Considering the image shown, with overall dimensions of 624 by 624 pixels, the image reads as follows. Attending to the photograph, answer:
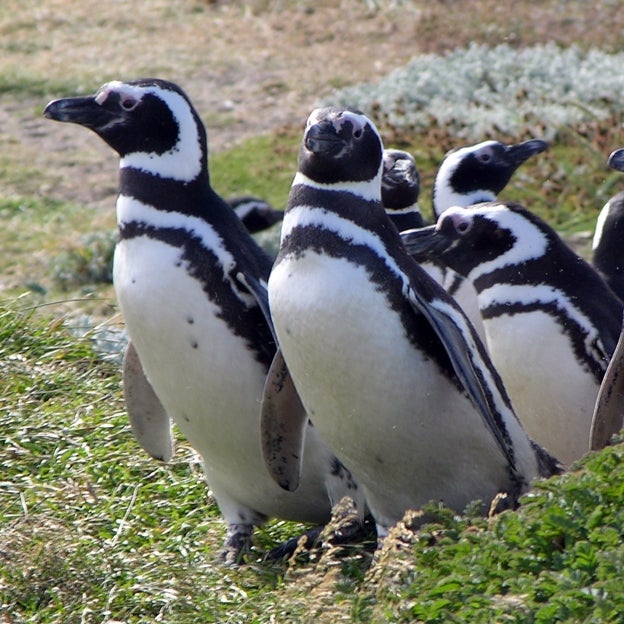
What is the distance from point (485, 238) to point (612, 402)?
31.4 inches

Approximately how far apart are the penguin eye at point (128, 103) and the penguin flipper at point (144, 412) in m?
0.73

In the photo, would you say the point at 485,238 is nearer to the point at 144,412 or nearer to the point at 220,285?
the point at 220,285

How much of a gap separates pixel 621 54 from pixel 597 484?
803 centimetres

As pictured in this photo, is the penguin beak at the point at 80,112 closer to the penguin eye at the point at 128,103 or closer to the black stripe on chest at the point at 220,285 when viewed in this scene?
the penguin eye at the point at 128,103

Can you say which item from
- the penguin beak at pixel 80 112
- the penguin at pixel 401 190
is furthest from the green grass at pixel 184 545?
the penguin at pixel 401 190

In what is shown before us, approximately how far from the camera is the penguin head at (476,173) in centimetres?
537

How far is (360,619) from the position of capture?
3.10 meters

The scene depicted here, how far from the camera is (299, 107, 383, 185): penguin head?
3.54 metres

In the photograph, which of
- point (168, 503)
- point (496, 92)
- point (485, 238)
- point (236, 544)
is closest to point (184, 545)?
point (236, 544)

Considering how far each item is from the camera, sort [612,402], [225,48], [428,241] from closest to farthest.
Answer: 1. [612,402]
2. [428,241]
3. [225,48]

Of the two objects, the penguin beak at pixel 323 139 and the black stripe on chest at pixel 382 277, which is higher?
the penguin beak at pixel 323 139

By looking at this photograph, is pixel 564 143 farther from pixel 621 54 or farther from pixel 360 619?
pixel 360 619

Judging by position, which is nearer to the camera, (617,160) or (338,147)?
(338,147)

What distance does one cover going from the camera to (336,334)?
3.46 m
